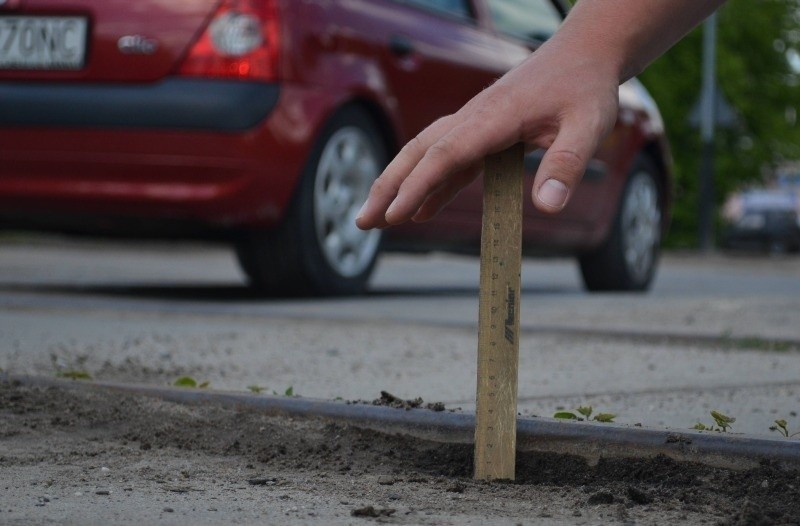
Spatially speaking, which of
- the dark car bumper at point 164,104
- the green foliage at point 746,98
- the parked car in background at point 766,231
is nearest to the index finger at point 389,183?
the dark car bumper at point 164,104

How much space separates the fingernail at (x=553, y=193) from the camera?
75.2 inches

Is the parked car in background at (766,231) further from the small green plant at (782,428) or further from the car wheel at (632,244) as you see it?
the small green plant at (782,428)

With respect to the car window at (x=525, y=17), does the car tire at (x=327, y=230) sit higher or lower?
lower

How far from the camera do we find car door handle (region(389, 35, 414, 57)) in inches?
251

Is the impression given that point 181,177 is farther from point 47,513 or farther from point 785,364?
point 47,513

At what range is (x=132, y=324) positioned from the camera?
4.94 meters

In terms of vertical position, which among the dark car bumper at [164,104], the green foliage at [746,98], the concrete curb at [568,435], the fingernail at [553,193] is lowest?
the concrete curb at [568,435]

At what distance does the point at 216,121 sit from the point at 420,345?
1561mm

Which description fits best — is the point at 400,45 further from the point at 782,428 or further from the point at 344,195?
the point at 782,428

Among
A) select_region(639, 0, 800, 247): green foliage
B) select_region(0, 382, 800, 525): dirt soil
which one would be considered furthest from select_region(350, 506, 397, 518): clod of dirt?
select_region(639, 0, 800, 247): green foliage

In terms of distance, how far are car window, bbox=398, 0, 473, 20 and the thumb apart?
4.82 meters

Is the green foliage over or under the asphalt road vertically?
over

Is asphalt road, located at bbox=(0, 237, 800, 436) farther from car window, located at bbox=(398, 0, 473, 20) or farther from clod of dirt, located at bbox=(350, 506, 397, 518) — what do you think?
car window, located at bbox=(398, 0, 473, 20)

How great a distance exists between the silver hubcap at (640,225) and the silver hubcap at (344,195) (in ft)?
7.34
